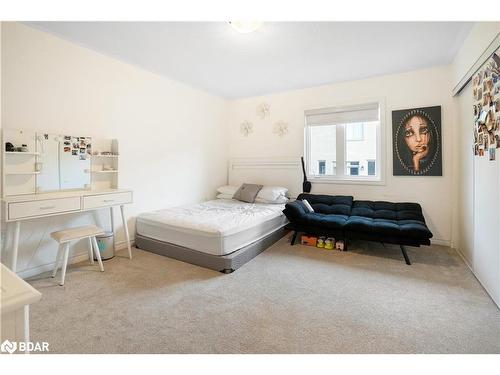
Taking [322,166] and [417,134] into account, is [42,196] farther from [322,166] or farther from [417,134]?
[417,134]

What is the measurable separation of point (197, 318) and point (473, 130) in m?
3.19

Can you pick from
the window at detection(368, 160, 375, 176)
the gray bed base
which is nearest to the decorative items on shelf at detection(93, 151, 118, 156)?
the gray bed base

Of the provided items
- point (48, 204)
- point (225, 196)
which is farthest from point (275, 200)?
point (48, 204)

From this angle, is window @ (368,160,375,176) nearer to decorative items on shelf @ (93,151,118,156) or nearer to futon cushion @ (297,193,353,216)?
futon cushion @ (297,193,353,216)

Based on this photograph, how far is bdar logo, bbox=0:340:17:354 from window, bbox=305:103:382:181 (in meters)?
4.05

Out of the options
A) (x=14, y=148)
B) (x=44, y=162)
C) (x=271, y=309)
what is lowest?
(x=271, y=309)

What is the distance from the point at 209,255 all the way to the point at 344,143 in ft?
9.47

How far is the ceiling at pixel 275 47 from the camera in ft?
7.92

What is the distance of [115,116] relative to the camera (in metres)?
3.15

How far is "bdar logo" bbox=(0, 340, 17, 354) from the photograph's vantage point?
0.71 m

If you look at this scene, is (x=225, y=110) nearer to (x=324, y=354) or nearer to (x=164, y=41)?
(x=164, y=41)

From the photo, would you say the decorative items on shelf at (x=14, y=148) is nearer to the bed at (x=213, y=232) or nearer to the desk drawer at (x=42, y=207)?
the desk drawer at (x=42, y=207)

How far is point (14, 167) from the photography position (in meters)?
2.35
